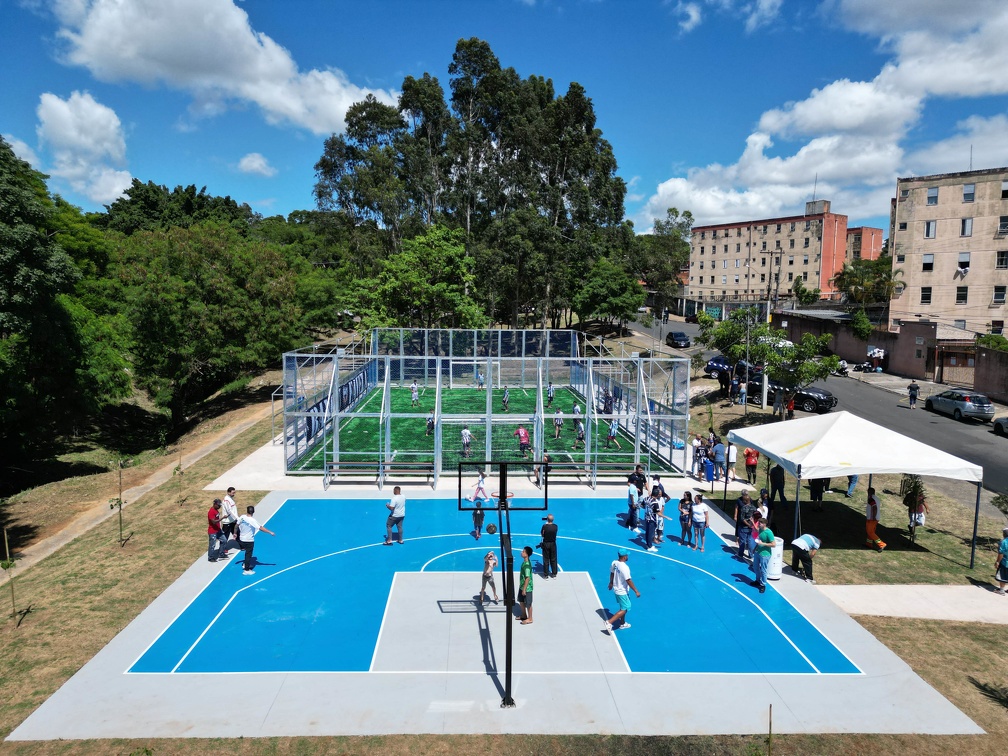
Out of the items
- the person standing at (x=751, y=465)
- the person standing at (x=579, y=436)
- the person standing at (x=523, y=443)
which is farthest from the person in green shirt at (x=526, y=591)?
the person standing at (x=579, y=436)

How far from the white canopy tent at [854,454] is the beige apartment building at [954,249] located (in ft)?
110

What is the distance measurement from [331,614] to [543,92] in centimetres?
5371

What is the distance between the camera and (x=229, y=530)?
16.0 meters

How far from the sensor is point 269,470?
2291 cm

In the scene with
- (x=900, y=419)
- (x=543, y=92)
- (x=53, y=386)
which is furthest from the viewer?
(x=543, y=92)

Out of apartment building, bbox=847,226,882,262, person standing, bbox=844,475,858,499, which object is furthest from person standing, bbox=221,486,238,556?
apartment building, bbox=847,226,882,262

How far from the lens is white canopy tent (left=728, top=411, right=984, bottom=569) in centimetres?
1568

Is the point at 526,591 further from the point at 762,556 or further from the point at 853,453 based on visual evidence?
the point at 853,453

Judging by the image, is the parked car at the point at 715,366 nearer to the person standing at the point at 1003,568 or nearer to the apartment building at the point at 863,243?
the person standing at the point at 1003,568

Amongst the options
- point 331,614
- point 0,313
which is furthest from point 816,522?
→ point 0,313

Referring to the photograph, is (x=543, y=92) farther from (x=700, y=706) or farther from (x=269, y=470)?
(x=700, y=706)

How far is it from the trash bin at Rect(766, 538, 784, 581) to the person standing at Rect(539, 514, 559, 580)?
4741 mm

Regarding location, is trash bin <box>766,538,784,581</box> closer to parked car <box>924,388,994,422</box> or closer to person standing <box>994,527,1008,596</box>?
person standing <box>994,527,1008,596</box>

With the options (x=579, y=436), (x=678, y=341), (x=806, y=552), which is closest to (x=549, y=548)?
(x=806, y=552)
